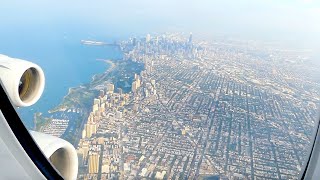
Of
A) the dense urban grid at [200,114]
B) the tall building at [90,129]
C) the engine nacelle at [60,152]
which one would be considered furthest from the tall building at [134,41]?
the engine nacelle at [60,152]

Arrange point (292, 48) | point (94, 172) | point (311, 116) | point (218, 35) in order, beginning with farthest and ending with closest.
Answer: point (218, 35)
point (94, 172)
point (292, 48)
point (311, 116)

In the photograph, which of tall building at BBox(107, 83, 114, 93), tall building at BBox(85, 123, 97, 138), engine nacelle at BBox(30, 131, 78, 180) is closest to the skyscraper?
tall building at BBox(107, 83, 114, 93)

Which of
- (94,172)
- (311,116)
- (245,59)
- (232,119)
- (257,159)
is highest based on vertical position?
(245,59)

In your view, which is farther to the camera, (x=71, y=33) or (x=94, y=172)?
(x=71, y=33)

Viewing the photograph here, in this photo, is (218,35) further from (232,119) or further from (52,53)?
(52,53)

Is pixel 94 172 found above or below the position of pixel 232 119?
below

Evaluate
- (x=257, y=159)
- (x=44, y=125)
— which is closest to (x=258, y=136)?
(x=257, y=159)

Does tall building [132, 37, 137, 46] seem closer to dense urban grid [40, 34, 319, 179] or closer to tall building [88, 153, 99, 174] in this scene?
dense urban grid [40, 34, 319, 179]

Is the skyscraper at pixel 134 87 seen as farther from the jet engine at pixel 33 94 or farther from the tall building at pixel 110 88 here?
the jet engine at pixel 33 94
